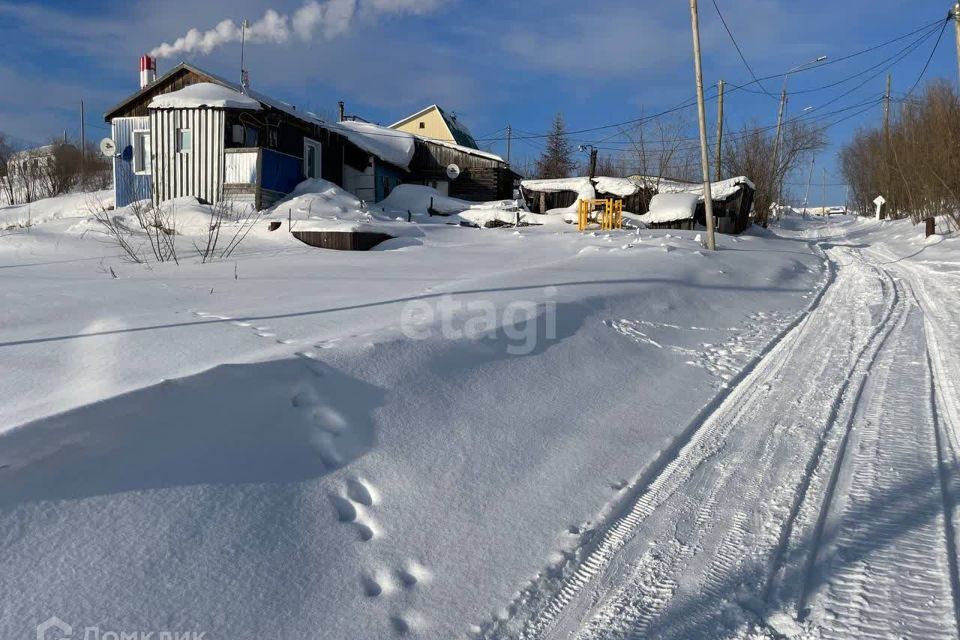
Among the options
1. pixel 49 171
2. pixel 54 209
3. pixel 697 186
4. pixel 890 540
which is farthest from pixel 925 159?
pixel 49 171

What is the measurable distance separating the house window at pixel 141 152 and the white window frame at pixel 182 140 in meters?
1.82

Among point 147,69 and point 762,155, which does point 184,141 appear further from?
point 762,155

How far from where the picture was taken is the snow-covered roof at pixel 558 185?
26.4m

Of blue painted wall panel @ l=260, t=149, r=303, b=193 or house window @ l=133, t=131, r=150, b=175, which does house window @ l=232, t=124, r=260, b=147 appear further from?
house window @ l=133, t=131, r=150, b=175

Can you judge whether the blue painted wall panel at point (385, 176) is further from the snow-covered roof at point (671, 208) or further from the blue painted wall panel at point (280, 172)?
the snow-covered roof at point (671, 208)

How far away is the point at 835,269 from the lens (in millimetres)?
16422

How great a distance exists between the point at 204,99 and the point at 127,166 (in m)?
4.31

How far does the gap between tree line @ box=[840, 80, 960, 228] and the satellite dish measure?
2931cm

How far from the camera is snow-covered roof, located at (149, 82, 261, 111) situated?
19594mm

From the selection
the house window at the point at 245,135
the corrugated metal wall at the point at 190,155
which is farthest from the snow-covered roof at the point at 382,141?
the corrugated metal wall at the point at 190,155

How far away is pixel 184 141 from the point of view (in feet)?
67.6

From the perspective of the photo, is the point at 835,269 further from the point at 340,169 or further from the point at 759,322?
the point at 340,169

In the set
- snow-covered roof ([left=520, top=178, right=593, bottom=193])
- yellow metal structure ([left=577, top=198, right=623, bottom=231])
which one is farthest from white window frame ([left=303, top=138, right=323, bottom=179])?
yellow metal structure ([left=577, top=198, right=623, bottom=231])

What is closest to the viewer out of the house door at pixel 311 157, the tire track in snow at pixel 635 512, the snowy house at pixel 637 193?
the tire track in snow at pixel 635 512
